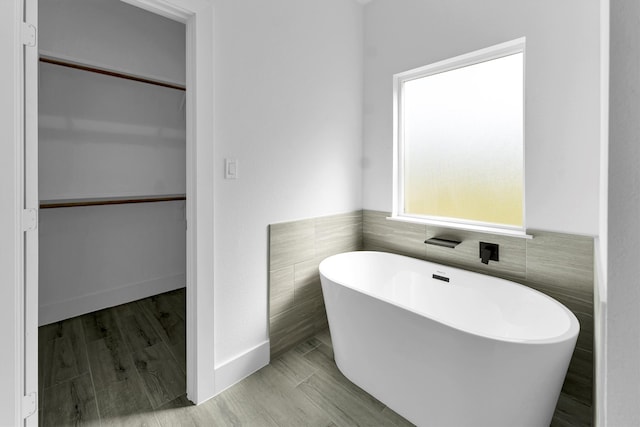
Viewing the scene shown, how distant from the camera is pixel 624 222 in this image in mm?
566

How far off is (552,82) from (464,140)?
0.63 m

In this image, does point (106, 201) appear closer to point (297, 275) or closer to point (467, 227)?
point (297, 275)

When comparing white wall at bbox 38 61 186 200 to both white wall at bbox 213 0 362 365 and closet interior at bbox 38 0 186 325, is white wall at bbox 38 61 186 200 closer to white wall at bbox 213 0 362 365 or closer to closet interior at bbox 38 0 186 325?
closet interior at bbox 38 0 186 325

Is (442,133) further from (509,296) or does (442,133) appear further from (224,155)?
(224,155)

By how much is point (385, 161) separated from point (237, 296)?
165cm

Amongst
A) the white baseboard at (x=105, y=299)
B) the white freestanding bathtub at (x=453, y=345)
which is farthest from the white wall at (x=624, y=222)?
the white baseboard at (x=105, y=299)

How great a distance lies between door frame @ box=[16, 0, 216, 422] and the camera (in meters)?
1.59

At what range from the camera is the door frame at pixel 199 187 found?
1.59 m

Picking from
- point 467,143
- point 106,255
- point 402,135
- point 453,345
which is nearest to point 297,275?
point 453,345

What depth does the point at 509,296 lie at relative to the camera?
1.83 m

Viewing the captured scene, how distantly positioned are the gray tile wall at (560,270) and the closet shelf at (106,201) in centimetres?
257

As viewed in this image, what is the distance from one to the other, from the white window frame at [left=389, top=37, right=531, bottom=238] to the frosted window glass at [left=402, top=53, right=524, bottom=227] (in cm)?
4

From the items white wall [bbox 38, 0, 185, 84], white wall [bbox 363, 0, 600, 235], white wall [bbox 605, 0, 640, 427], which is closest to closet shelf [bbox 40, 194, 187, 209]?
white wall [bbox 38, 0, 185, 84]

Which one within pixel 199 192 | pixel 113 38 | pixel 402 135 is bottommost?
pixel 199 192
